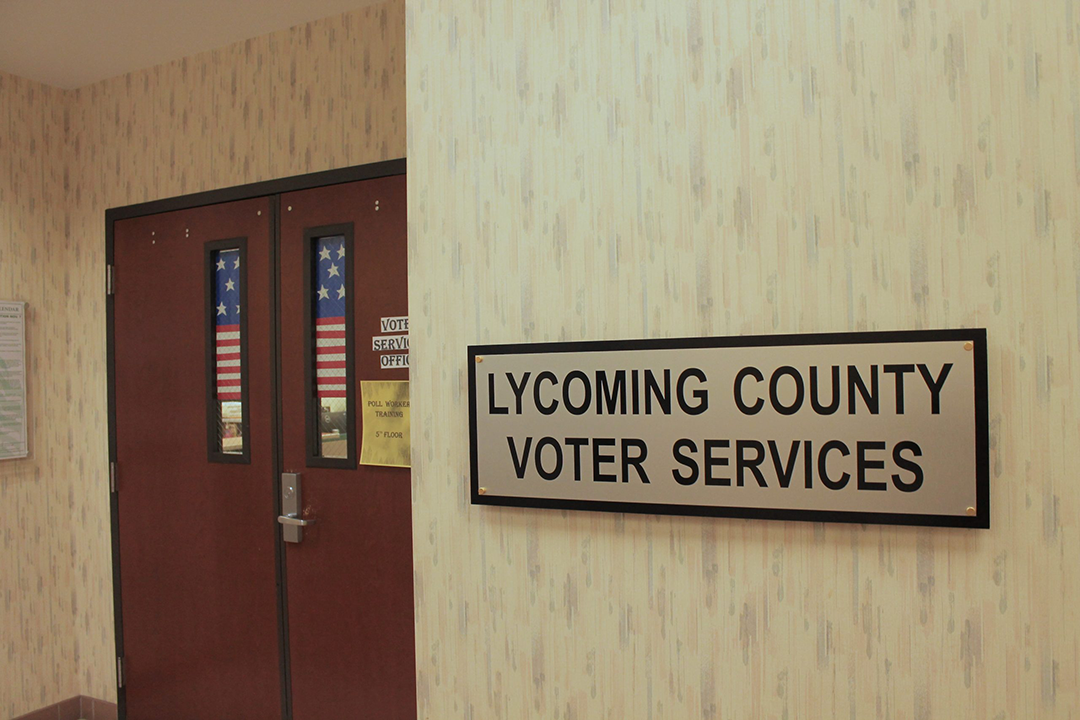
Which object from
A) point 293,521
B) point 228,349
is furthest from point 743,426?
point 228,349

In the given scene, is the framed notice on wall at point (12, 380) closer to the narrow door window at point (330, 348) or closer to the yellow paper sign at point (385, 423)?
the narrow door window at point (330, 348)

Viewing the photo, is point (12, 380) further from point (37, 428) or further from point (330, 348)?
point (330, 348)

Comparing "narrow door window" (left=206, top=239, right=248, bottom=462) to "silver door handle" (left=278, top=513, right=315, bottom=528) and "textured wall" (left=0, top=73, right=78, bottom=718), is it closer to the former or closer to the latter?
"silver door handle" (left=278, top=513, right=315, bottom=528)

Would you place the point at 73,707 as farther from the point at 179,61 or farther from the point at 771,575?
the point at 771,575

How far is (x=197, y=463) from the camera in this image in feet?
8.35

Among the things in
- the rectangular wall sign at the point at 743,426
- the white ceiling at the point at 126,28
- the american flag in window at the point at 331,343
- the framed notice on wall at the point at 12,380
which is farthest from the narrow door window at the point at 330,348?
the framed notice on wall at the point at 12,380

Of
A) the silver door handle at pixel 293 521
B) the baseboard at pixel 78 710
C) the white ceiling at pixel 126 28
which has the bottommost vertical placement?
the baseboard at pixel 78 710

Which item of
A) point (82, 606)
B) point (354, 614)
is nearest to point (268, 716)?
point (354, 614)

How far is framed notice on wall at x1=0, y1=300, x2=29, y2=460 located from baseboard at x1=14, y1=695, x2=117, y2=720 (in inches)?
40.9

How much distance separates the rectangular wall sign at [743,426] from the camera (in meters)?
0.90

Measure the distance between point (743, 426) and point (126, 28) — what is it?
2.54 metres

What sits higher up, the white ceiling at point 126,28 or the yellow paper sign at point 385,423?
the white ceiling at point 126,28

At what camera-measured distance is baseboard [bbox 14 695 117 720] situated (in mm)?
2777

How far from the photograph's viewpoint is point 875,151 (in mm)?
939
